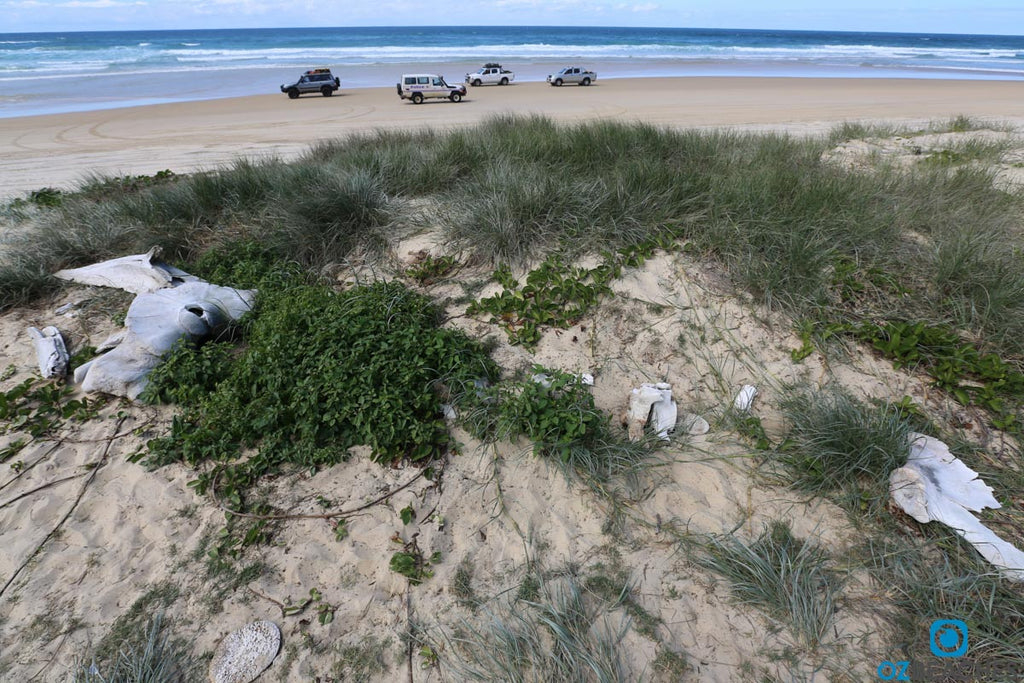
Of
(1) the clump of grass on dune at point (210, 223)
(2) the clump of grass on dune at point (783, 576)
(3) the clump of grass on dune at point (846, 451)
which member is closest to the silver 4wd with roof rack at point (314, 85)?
(1) the clump of grass on dune at point (210, 223)

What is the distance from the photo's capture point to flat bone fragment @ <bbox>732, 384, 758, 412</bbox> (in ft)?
11.3

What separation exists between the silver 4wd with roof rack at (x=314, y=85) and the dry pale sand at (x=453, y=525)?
21402 millimetres

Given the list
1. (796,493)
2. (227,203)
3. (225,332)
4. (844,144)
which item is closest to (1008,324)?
(796,493)

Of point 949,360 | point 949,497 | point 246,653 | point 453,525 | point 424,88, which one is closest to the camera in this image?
point 246,653

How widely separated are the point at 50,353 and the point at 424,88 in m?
20.4

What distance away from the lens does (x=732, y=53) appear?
51.0 metres

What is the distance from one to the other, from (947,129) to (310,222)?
41.1 feet

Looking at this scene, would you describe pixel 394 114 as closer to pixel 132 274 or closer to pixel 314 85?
pixel 314 85

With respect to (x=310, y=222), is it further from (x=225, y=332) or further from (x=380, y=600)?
(x=380, y=600)

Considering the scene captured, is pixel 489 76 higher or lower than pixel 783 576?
lower

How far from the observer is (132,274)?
4691 millimetres

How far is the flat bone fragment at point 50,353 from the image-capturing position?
3863mm

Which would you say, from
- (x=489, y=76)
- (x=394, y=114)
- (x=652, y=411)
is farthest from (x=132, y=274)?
(x=489, y=76)
